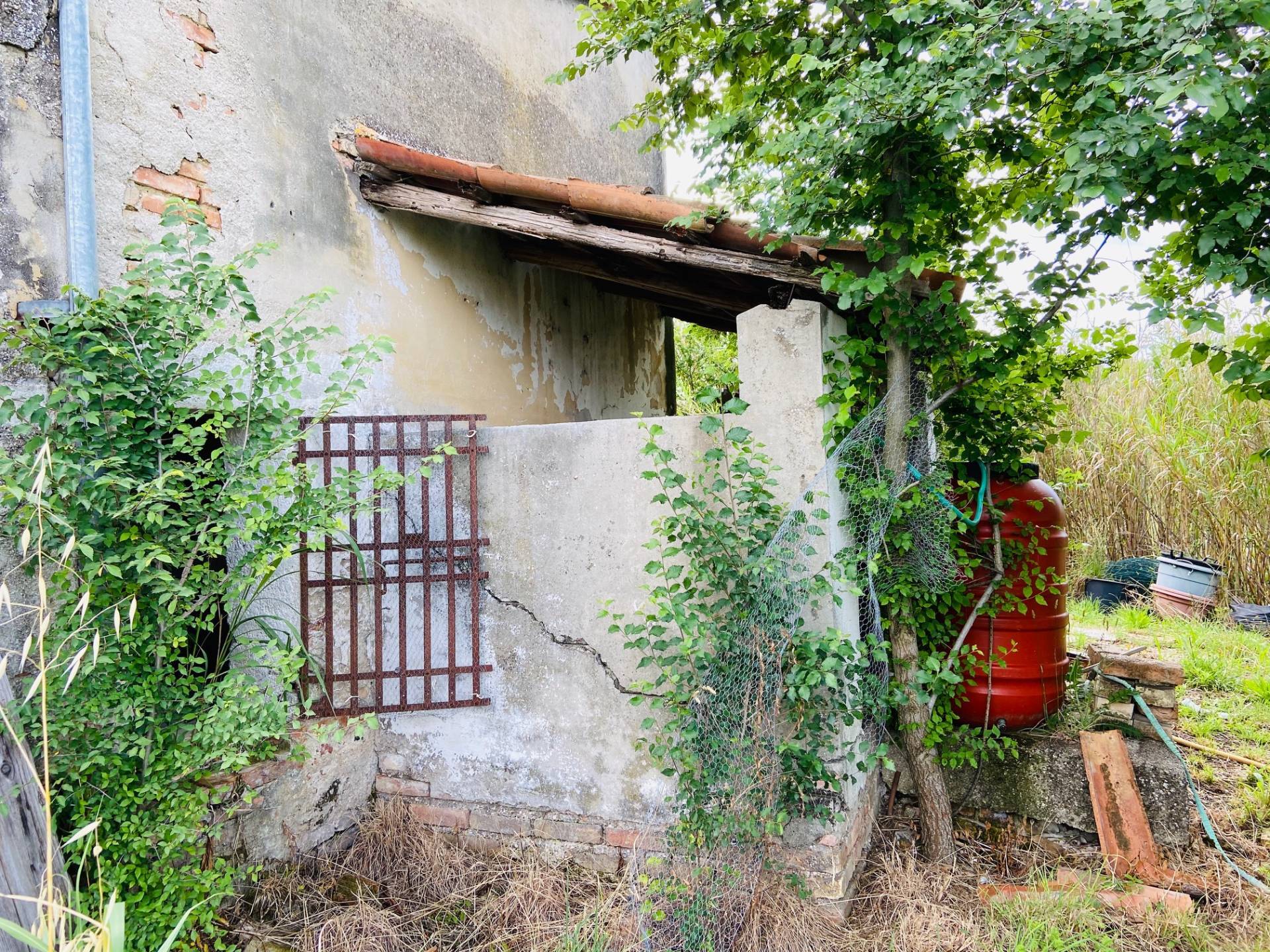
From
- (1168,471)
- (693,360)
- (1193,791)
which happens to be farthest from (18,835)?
(1168,471)

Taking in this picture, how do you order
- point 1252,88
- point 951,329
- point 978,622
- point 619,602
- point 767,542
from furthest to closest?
point 978,622 < point 619,602 < point 951,329 < point 767,542 < point 1252,88

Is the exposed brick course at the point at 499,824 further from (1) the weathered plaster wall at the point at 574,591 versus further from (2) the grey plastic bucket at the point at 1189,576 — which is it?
(2) the grey plastic bucket at the point at 1189,576

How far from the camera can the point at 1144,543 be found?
881 centimetres

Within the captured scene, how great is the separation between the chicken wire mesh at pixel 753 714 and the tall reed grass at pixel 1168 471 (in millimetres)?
5774

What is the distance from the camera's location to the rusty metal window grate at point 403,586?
139 inches

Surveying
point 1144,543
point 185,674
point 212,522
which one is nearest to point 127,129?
point 212,522

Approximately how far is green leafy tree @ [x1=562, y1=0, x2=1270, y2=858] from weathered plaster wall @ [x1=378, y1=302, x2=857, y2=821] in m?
0.49

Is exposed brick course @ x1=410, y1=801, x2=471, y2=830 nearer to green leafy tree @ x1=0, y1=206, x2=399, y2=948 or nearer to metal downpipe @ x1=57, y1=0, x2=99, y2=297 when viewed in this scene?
green leafy tree @ x1=0, y1=206, x2=399, y2=948

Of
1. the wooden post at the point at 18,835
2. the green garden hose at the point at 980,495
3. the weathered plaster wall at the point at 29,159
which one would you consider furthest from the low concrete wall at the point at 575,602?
the weathered plaster wall at the point at 29,159

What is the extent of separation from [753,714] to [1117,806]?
2.16 metres

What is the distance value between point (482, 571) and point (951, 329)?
248 centimetres

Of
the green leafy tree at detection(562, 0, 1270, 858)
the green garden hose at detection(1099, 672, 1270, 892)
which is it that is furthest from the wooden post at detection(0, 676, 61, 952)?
the green garden hose at detection(1099, 672, 1270, 892)

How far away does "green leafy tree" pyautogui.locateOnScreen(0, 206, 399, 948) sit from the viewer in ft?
8.23

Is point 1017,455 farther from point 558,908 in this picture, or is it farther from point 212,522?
point 212,522
